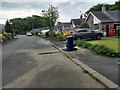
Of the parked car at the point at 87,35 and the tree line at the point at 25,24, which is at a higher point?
the tree line at the point at 25,24

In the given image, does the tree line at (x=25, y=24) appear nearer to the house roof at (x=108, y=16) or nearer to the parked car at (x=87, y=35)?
the house roof at (x=108, y=16)

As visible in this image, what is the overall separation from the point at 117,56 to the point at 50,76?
603cm

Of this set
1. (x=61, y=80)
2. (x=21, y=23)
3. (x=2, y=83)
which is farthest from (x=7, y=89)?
(x=21, y=23)

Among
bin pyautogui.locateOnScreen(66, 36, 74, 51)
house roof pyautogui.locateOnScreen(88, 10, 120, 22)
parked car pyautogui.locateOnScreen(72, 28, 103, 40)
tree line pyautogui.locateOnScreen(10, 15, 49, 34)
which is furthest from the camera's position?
tree line pyautogui.locateOnScreen(10, 15, 49, 34)

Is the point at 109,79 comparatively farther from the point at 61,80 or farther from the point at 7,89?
the point at 7,89

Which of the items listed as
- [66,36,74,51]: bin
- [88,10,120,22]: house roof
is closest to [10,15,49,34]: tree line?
[88,10,120,22]: house roof

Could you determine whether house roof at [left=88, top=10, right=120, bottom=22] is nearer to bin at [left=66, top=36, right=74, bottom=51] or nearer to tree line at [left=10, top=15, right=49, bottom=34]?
bin at [left=66, top=36, right=74, bottom=51]

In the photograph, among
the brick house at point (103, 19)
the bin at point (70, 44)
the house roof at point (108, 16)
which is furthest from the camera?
the house roof at point (108, 16)

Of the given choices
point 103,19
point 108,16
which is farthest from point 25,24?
point 103,19

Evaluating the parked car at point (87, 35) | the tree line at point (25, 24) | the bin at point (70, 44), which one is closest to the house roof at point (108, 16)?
the parked car at point (87, 35)

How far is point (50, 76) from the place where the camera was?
352 inches

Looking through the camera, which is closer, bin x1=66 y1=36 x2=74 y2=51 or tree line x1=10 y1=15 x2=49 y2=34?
bin x1=66 y1=36 x2=74 y2=51

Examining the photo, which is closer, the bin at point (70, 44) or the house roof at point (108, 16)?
the bin at point (70, 44)

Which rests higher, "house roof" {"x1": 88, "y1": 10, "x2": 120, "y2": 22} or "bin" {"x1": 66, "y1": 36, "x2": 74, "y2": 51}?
"house roof" {"x1": 88, "y1": 10, "x2": 120, "y2": 22}
